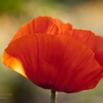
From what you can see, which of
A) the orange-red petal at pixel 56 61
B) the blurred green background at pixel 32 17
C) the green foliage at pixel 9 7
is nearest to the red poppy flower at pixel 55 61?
the orange-red petal at pixel 56 61

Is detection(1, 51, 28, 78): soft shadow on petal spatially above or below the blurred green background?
above

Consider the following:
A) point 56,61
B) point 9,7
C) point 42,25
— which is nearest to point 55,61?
point 56,61

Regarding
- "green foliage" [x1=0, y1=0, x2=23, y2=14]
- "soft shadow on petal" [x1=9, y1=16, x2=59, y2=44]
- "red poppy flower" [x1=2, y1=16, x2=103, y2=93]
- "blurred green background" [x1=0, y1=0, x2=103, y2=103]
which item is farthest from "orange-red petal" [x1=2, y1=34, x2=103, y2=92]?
"green foliage" [x1=0, y1=0, x2=23, y2=14]

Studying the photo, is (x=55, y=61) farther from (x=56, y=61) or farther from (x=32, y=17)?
(x=32, y=17)

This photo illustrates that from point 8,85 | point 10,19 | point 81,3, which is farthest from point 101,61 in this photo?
point 81,3

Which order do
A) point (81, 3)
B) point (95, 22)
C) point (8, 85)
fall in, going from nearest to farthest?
1. point (8, 85)
2. point (95, 22)
3. point (81, 3)

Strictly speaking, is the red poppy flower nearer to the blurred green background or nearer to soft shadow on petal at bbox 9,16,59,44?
soft shadow on petal at bbox 9,16,59,44

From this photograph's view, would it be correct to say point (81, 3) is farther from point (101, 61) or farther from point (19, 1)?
point (101, 61)
